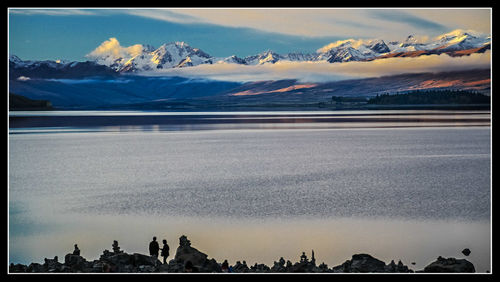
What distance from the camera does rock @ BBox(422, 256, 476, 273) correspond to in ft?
39.3

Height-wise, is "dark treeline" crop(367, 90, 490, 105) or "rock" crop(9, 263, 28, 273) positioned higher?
"rock" crop(9, 263, 28, 273)

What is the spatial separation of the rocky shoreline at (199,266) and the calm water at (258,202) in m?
0.98

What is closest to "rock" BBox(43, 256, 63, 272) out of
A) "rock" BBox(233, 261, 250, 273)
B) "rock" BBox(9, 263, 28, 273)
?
"rock" BBox(9, 263, 28, 273)

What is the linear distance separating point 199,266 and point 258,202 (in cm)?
758

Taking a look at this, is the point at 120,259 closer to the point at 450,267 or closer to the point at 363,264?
the point at 363,264

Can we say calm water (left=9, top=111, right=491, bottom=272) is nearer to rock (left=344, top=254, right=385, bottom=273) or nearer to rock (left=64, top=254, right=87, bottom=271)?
rock (left=344, top=254, right=385, bottom=273)

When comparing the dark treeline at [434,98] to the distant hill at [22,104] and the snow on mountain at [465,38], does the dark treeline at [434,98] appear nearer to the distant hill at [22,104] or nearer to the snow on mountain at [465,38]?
the snow on mountain at [465,38]

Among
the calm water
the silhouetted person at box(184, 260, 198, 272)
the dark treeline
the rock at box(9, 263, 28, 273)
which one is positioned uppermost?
the silhouetted person at box(184, 260, 198, 272)

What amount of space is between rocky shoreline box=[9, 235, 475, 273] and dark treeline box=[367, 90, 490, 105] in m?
104

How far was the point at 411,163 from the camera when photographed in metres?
30.9

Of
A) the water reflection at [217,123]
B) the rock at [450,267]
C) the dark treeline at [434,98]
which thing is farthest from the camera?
the dark treeline at [434,98]

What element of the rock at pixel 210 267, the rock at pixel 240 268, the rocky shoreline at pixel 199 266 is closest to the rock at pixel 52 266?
the rocky shoreline at pixel 199 266

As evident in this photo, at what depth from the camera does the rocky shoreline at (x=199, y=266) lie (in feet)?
39.5

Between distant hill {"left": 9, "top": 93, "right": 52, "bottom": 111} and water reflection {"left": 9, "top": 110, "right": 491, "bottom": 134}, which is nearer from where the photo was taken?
water reflection {"left": 9, "top": 110, "right": 491, "bottom": 134}
